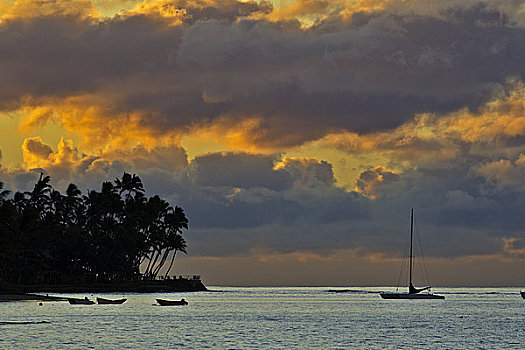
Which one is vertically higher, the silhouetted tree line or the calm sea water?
the silhouetted tree line

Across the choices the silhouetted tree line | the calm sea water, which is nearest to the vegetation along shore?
the silhouetted tree line

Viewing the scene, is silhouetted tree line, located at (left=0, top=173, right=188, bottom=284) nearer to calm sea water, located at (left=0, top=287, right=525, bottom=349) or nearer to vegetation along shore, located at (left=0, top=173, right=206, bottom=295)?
vegetation along shore, located at (left=0, top=173, right=206, bottom=295)

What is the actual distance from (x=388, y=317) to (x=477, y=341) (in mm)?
42107

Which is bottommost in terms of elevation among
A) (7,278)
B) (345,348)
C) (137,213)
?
(345,348)

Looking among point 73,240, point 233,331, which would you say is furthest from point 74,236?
point 233,331

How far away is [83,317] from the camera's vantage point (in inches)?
4360

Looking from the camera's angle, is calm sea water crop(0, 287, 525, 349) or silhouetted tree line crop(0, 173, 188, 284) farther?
silhouetted tree line crop(0, 173, 188, 284)

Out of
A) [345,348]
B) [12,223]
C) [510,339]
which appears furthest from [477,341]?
[12,223]

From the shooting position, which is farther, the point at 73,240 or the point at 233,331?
the point at 73,240

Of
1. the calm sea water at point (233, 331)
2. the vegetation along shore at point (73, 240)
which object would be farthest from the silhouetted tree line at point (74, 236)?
the calm sea water at point (233, 331)

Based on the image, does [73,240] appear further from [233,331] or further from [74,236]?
[233,331]

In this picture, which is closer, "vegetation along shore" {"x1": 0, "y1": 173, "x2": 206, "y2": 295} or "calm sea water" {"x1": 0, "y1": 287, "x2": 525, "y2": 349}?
"calm sea water" {"x1": 0, "y1": 287, "x2": 525, "y2": 349}

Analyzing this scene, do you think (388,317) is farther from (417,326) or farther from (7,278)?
(7,278)

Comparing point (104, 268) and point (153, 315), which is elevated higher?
point (104, 268)
